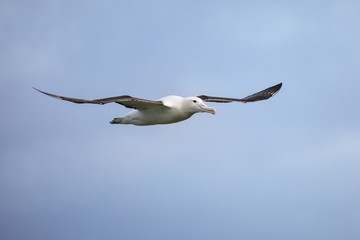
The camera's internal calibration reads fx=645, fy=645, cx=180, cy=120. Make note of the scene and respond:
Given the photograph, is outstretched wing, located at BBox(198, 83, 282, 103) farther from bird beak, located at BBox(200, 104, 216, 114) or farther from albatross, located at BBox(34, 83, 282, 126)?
bird beak, located at BBox(200, 104, 216, 114)

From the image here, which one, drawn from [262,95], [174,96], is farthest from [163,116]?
[262,95]

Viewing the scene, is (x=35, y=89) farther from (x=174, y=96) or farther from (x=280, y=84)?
(x=280, y=84)

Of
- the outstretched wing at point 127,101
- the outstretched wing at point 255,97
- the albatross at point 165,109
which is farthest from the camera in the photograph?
the outstretched wing at point 255,97

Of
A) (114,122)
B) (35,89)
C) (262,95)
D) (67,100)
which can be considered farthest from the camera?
(262,95)

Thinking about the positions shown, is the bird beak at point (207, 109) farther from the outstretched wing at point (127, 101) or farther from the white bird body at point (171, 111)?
Answer: the outstretched wing at point (127, 101)

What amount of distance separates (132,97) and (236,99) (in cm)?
522

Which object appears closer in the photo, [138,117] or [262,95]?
[138,117]

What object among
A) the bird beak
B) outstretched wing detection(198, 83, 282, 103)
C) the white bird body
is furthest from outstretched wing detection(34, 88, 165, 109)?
outstretched wing detection(198, 83, 282, 103)

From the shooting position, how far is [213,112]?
19531 millimetres

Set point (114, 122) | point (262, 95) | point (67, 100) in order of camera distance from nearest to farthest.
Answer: point (67, 100), point (114, 122), point (262, 95)

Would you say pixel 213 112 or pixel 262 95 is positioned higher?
pixel 262 95

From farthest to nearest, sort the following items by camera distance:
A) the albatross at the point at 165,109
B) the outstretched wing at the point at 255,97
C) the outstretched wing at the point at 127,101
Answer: the outstretched wing at the point at 255,97 < the albatross at the point at 165,109 < the outstretched wing at the point at 127,101

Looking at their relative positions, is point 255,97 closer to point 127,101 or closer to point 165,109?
point 165,109

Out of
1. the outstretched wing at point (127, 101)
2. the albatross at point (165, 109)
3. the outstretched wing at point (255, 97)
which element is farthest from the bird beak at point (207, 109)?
the outstretched wing at point (255, 97)
